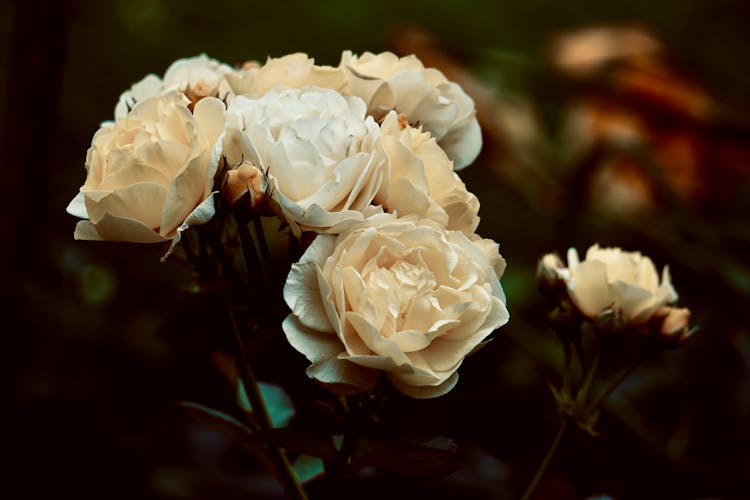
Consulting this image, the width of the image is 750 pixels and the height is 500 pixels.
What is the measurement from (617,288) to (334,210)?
0.28 m

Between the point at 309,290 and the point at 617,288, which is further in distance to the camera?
the point at 617,288

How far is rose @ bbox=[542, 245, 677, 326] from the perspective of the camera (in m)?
0.80

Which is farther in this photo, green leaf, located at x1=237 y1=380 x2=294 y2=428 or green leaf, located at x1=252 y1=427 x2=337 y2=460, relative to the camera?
green leaf, located at x1=237 y1=380 x2=294 y2=428

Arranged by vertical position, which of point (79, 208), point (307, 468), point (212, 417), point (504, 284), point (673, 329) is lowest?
point (504, 284)

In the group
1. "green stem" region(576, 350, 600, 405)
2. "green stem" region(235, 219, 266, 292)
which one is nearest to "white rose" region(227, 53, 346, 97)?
"green stem" region(235, 219, 266, 292)

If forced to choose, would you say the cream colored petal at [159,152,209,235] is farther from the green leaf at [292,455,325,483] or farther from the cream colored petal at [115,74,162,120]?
the green leaf at [292,455,325,483]

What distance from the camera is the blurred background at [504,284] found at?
53.3 inches

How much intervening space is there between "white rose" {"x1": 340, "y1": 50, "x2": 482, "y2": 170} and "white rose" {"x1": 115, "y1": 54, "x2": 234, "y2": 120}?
11cm

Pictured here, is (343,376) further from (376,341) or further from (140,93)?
(140,93)

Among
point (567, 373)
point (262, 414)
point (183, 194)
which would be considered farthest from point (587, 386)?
point (183, 194)

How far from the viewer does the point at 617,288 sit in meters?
0.80

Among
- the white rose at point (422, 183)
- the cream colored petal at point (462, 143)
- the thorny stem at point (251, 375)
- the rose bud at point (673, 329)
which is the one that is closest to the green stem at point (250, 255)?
the thorny stem at point (251, 375)

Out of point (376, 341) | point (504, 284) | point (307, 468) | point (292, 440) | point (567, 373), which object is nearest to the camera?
point (376, 341)

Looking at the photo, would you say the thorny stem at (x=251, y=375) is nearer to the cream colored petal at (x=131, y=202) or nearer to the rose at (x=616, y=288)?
the cream colored petal at (x=131, y=202)
